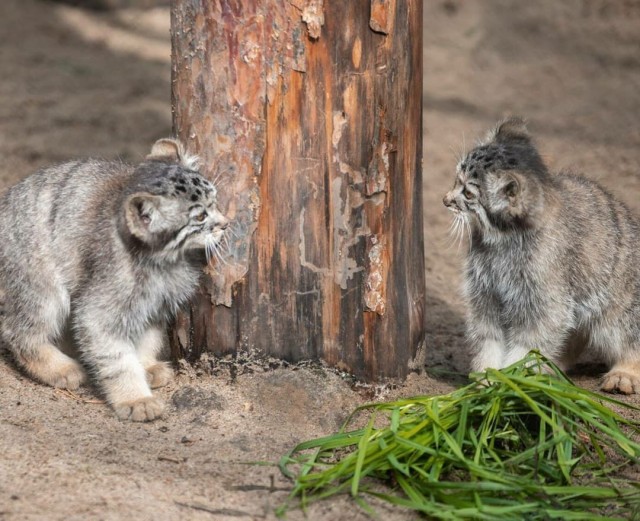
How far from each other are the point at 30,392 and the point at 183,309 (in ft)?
3.48

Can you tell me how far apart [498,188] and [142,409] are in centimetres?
230

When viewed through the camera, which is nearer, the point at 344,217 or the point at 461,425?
the point at 461,425

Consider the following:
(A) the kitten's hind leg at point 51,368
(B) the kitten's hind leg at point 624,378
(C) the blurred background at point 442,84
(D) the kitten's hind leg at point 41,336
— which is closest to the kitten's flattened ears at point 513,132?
(B) the kitten's hind leg at point 624,378

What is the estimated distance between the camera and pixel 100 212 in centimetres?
560

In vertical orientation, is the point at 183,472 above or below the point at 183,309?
below

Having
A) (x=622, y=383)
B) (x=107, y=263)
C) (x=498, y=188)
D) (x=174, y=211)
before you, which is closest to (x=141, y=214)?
(x=174, y=211)

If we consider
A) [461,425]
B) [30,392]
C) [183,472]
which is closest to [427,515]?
[461,425]

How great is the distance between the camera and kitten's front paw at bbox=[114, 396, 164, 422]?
527 cm

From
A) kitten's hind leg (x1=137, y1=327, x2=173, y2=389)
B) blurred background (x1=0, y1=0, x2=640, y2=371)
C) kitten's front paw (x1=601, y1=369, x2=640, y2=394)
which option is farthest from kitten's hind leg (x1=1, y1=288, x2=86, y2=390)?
kitten's front paw (x1=601, y1=369, x2=640, y2=394)

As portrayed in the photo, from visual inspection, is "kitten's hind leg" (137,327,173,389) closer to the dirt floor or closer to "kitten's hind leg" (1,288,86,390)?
the dirt floor

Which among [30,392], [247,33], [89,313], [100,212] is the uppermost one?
[247,33]

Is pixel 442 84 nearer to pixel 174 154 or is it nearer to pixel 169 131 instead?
pixel 169 131

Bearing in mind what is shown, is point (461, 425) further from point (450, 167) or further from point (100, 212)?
point (450, 167)

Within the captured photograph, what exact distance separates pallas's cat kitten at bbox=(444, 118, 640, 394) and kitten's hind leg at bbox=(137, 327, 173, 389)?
6.03 ft
